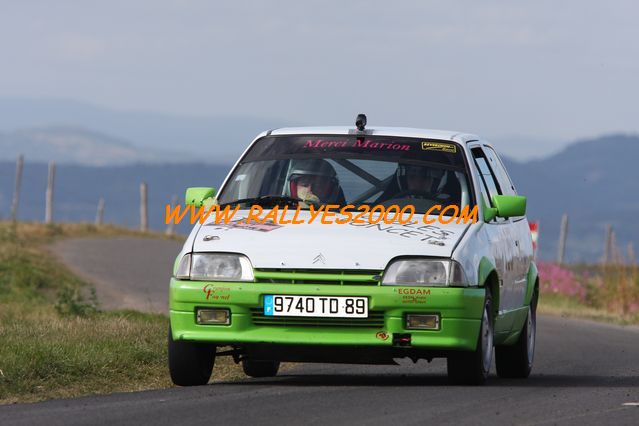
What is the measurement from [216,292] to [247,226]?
24.3 inches

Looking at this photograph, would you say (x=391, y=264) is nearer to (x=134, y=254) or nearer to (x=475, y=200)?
(x=475, y=200)

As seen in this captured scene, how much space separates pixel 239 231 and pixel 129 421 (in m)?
2.10

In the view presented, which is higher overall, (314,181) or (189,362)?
(314,181)

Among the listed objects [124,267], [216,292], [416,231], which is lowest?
[124,267]

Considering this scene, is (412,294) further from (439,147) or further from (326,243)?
(439,147)

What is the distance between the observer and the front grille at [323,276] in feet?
30.9

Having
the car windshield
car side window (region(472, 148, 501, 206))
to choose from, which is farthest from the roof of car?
car side window (region(472, 148, 501, 206))

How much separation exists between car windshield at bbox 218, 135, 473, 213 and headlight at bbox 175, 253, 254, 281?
104 centimetres

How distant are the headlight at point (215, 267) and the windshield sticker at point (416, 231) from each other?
0.84m

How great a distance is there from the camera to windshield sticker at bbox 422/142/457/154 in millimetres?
10984

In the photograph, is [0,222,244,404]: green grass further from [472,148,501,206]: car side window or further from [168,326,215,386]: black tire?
[472,148,501,206]: car side window

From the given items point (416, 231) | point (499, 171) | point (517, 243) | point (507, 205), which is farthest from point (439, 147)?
point (499, 171)

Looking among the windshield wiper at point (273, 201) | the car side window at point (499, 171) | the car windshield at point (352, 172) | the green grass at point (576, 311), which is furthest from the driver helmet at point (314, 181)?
the green grass at point (576, 311)

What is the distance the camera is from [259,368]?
11.5 meters
